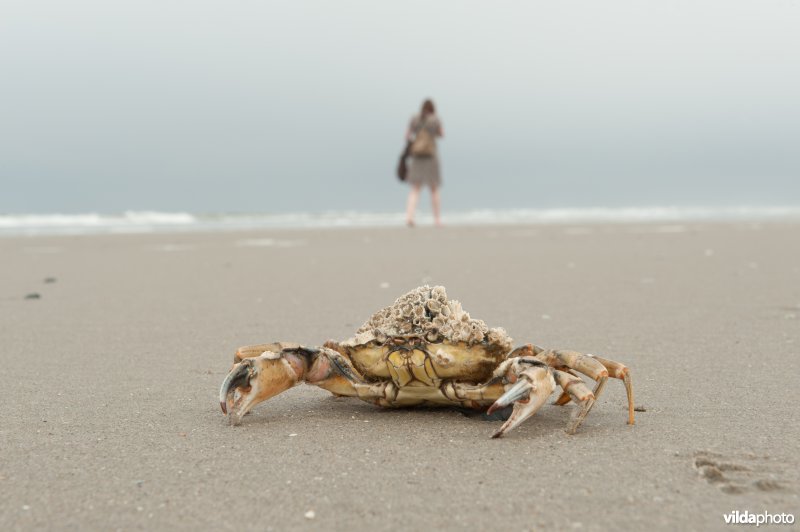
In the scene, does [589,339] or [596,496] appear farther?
[589,339]

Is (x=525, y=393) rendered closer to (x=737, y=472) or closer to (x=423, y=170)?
(x=737, y=472)

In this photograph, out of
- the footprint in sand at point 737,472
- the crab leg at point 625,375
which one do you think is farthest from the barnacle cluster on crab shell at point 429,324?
the footprint in sand at point 737,472

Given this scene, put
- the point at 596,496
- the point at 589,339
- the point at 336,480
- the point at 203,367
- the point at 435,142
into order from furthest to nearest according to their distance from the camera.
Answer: the point at 435,142
the point at 589,339
the point at 203,367
the point at 336,480
the point at 596,496

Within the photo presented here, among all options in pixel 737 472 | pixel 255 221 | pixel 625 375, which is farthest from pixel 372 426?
pixel 255 221

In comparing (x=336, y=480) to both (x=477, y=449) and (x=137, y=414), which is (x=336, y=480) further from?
(x=137, y=414)

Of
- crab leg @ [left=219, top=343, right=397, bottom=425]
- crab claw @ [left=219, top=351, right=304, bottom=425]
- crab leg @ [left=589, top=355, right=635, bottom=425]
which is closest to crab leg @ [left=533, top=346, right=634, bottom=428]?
crab leg @ [left=589, top=355, right=635, bottom=425]

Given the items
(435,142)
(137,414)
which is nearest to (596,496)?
(137,414)

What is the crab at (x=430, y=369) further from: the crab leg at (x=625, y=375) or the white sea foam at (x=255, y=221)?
the white sea foam at (x=255, y=221)
